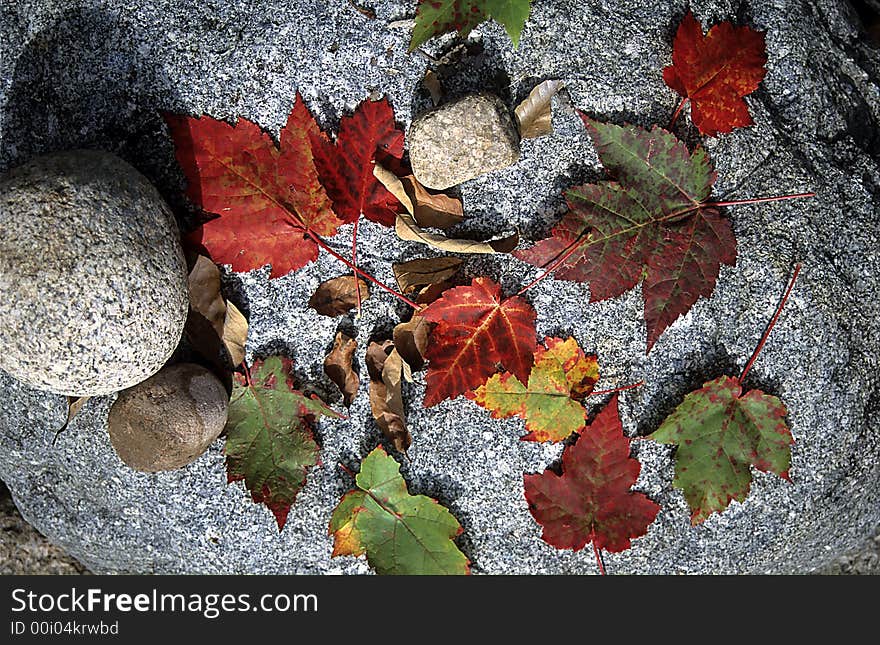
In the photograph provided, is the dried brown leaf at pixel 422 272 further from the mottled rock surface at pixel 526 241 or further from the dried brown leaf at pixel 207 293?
the dried brown leaf at pixel 207 293

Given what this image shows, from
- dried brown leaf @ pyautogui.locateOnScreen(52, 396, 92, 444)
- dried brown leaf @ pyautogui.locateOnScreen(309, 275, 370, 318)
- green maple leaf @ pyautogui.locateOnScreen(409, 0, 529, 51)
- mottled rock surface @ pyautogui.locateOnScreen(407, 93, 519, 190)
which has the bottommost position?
dried brown leaf @ pyautogui.locateOnScreen(52, 396, 92, 444)

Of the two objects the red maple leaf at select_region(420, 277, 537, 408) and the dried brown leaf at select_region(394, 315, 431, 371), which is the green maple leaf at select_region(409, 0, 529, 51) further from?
the dried brown leaf at select_region(394, 315, 431, 371)

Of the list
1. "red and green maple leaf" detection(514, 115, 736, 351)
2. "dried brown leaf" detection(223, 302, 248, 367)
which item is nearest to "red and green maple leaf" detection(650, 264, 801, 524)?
"red and green maple leaf" detection(514, 115, 736, 351)

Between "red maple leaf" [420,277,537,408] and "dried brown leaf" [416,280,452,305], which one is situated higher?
"dried brown leaf" [416,280,452,305]

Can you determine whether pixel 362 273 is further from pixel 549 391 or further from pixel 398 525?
pixel 398 525
